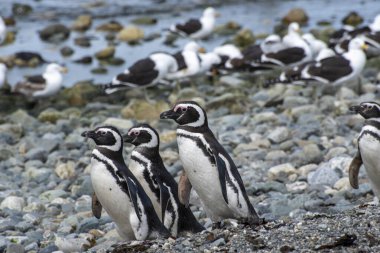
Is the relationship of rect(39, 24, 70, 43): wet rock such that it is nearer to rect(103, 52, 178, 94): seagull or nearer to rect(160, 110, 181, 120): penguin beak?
rect(103, 52, 178, 94): seagull

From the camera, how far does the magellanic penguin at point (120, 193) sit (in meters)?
7.59

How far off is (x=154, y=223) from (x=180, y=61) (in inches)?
379

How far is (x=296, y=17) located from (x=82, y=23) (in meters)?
6.22

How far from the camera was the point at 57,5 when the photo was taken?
30984mm

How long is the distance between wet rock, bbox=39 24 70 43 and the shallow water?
0.22 meters

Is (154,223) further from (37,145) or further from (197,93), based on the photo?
(197,93)

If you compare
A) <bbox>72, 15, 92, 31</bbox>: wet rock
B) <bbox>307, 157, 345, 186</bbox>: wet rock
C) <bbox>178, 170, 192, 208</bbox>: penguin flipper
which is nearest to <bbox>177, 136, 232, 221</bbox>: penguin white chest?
<bbox>178, 170, 192, 208</bbox>: penguin flipper

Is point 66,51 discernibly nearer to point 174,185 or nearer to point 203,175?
point 174,185

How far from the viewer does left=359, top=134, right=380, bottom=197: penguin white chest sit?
817cm

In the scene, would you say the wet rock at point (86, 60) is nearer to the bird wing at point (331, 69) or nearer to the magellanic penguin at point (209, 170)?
the bird wing at point (331, 69)

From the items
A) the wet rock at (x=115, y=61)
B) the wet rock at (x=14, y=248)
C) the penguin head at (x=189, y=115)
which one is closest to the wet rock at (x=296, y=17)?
the wet rock at (x=115, y=61)

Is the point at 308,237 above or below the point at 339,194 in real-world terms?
above

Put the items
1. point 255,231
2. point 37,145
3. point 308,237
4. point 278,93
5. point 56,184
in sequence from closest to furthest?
point 308,237 < point 255,231 < point 56,184 < point 37,145 < point 278,93

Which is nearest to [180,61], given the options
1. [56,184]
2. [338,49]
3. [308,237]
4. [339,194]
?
[338,49]
